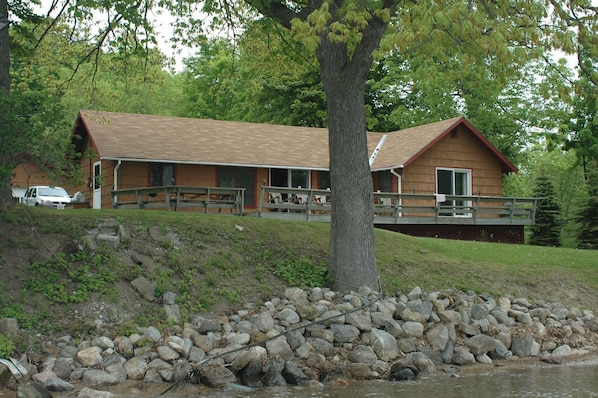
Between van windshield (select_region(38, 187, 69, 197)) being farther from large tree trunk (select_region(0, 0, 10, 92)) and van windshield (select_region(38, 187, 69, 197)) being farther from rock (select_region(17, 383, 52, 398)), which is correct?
rock (select_region(17, 383, 52, 398))

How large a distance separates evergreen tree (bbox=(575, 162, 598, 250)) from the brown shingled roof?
3.19 metres

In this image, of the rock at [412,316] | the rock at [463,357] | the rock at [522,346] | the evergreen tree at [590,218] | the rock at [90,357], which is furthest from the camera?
the evergreen tree at [590,218]

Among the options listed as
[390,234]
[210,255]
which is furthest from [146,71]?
[390,234]

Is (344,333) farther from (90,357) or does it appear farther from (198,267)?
(90,357)

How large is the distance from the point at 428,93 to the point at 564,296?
72.0 ft

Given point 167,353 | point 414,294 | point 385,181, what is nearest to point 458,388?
point 414,294

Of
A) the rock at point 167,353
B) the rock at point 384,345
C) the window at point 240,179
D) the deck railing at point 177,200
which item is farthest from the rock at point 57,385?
the window at point 240,179

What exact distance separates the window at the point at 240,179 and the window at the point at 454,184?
722 cm

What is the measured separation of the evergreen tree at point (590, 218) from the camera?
94.5 ft

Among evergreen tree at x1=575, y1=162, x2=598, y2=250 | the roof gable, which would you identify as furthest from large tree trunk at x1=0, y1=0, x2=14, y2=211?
evergreen tree at x1=575, y1=162, x2=598, y2=250

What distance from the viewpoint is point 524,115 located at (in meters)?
35.9

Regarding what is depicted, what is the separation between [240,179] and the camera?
27000 millimetres

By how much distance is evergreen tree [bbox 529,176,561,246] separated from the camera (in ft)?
104

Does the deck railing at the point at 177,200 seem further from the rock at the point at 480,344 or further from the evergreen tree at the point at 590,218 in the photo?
the evergreen tree at the point at 590,218
